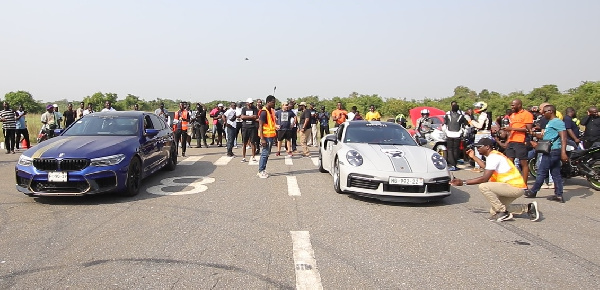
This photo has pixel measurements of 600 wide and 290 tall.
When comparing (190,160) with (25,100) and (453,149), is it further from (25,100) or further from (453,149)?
(25,100)

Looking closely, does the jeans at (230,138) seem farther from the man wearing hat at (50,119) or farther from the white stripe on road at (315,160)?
the man wearing hat at (50,119)

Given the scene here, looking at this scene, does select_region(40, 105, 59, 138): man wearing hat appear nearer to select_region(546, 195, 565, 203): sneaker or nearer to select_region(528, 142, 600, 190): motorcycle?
select_region(546, 195, 565, 203): sneaker

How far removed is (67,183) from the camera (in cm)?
642

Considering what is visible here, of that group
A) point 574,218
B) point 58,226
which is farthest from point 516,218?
point 58,226

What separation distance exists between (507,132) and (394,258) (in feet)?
18.9

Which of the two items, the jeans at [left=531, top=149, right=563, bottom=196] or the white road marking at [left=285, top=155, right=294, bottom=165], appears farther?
the white road marking at [left=285, top=155, right=294, bottom=165]

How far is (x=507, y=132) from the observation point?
888 cm

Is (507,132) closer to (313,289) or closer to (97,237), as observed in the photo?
(313,289)

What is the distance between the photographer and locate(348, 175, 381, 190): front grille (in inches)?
268

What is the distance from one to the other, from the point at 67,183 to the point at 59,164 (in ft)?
1.03

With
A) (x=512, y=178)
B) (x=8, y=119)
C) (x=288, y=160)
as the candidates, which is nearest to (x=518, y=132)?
(x=512, y=178)

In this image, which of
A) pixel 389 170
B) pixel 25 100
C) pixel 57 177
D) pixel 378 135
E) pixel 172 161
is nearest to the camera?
pixel 57 177

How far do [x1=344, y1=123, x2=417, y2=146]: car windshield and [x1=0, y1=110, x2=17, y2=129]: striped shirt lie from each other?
1145 centimetres

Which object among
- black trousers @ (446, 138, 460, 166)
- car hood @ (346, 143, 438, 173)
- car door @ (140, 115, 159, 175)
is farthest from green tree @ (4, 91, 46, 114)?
car hood @ (346, 143, 438, 173)
